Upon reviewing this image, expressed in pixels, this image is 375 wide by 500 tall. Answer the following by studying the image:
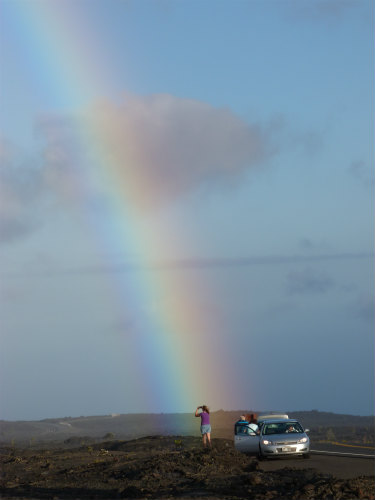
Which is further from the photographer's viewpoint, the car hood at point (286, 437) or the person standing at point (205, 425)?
the person standing at point (205, 425)

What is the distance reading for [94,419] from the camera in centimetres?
13962

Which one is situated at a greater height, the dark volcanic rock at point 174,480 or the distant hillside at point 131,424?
the dark volcanic rock at point 174,480

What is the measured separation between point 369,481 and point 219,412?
98.2 meters

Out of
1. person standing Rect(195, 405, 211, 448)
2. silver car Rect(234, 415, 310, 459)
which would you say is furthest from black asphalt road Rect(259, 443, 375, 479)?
person standing Rect(195, 405, 211, 448)

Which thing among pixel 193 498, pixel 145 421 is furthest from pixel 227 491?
pixel 145 421

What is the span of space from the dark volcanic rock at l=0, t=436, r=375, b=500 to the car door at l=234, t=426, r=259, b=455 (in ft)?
3.53

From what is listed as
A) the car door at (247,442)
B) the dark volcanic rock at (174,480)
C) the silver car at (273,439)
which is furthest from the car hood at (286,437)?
the dark volcanic rock at (174,480)

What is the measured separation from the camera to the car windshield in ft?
105

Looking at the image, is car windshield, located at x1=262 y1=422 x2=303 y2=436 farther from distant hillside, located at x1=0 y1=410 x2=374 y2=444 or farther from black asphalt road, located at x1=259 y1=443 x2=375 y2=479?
distant hillside, located at x1=0 y1=410 x2=374 y2=444

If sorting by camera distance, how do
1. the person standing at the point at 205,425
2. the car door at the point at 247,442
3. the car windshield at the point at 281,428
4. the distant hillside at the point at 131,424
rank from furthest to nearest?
the distant hillside at the point at 131,424
the person standing at the point at 205,425
the car windshield at the point at 281,428
the car door at the point at 247,442

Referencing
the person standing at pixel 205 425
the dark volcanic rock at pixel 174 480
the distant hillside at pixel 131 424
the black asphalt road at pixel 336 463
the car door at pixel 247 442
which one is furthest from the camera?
the distant hillside at pixel 131 424

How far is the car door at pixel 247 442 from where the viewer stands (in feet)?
104

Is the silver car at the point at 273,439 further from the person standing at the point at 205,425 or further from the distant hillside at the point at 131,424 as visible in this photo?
the distant hillside at the point at 131,424

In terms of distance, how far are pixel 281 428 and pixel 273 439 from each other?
1.40 metres
